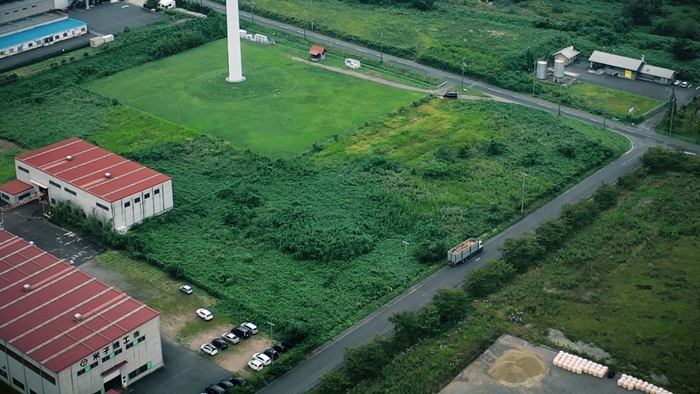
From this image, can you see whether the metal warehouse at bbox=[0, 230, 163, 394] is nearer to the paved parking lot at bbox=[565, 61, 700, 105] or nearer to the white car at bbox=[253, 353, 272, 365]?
the white car at bbox=[253, 353, 272, 365]

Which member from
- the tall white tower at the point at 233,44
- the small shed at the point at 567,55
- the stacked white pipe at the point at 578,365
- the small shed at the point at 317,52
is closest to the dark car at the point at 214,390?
the stacked white pipe at the point at 578,365

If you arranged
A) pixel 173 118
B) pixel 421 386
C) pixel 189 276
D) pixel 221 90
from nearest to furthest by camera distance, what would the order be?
1. pixel 421 386
2. pixel 189 276
3. pixel 173 118
4. pixel 221 90

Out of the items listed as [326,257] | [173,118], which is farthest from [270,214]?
[173,118]

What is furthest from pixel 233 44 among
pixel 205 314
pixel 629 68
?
pixel 629 68

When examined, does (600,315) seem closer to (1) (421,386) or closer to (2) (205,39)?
(1) (421,386)

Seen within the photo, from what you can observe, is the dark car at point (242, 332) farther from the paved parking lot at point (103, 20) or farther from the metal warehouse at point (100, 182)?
the paved parking lot at point (103, 20)

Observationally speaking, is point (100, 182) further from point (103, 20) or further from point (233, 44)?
point (103, 20)

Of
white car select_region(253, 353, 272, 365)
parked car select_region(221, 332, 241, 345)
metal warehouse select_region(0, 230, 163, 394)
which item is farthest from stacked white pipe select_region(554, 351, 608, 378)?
metal warehouse select_region(0, 230, 163, 394)
